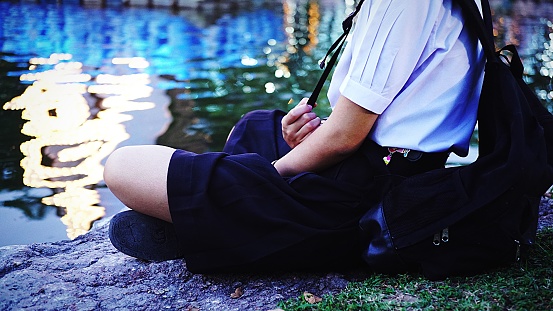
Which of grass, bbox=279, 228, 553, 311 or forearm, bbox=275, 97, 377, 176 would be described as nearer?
grass, bbox=279, 228, 553, 311

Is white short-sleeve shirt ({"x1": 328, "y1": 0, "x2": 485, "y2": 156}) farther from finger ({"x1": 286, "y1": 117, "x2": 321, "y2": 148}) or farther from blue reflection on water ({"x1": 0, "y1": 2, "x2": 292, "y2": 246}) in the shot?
blue reflection on water ({"x1": 0, "y1": 2, "x2": 292, "y2": 246})

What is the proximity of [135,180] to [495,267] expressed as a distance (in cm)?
118

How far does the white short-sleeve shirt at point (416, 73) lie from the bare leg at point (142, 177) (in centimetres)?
63

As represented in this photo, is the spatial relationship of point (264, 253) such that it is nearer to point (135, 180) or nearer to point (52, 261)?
point (135, 180)

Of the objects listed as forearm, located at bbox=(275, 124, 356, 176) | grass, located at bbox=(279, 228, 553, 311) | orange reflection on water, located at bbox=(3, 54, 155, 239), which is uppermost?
forearm, located at bbox=(275, 124, 356, 176)

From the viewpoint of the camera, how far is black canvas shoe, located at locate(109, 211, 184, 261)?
2146mm

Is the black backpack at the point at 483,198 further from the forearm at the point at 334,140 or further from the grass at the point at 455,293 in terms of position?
the forearm at the point at 334,140

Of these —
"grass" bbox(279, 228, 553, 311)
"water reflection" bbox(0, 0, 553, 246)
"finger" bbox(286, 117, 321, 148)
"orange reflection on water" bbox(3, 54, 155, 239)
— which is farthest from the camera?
"water reflection" bbox(0, 0, 553, 246)

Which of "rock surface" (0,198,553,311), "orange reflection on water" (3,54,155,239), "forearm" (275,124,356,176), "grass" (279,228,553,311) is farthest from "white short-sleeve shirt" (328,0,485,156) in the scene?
"orange reflection on water" (3,54,155,239)

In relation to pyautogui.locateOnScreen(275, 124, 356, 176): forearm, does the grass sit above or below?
below

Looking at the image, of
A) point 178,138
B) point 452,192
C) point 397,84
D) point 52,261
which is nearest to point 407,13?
point 397,84

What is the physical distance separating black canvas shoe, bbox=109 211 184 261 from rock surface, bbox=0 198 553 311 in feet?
0.14

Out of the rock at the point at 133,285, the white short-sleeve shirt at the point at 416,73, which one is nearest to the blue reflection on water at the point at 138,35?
the rock at the point at 133,285

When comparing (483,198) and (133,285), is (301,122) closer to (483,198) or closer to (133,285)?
(483,198)
